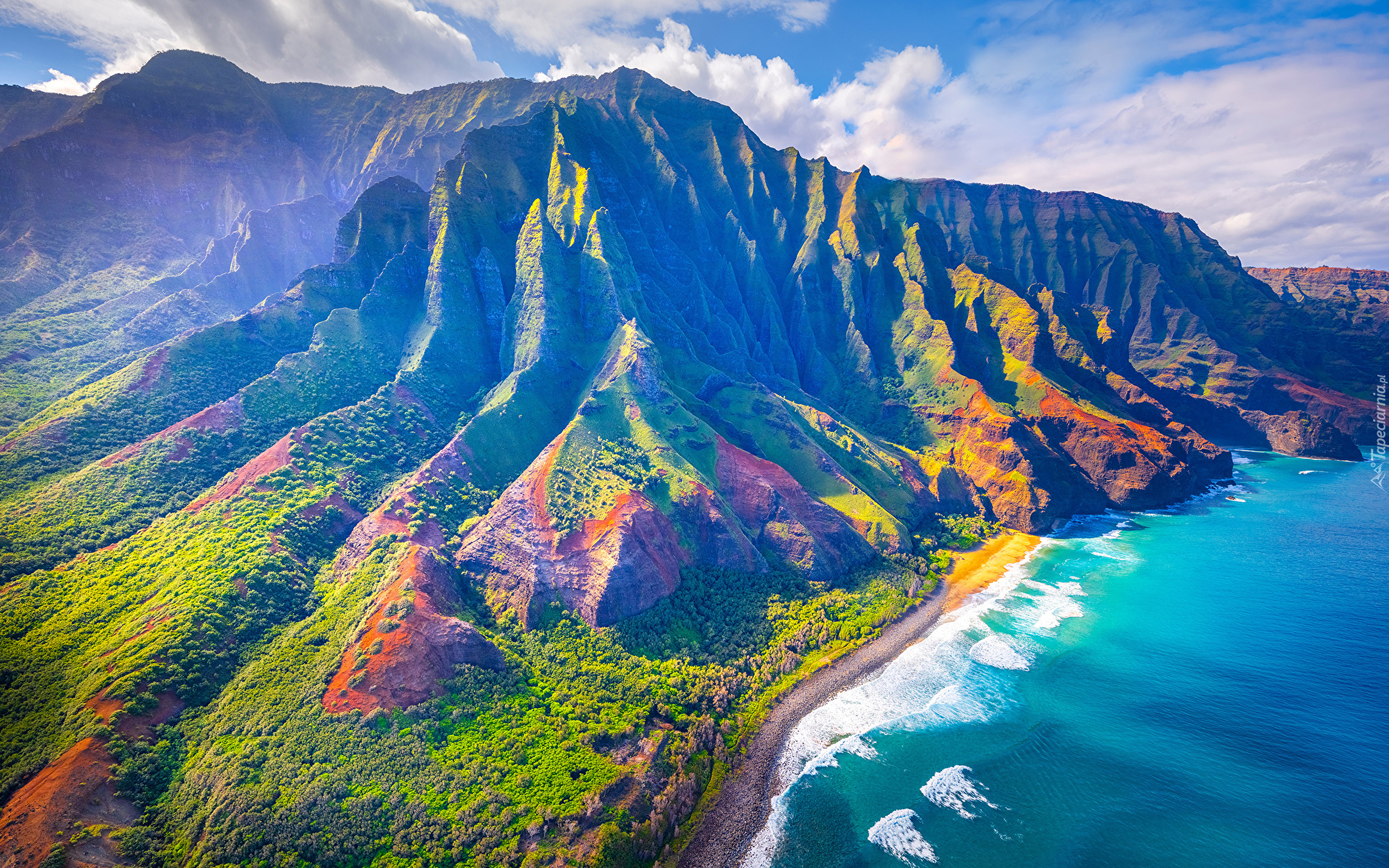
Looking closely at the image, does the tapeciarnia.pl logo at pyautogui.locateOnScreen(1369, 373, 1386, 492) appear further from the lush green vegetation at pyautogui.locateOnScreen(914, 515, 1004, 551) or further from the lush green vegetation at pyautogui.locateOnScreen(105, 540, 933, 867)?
the lush green vegetation at pyautogui.locateOnScreen(105, 540, 933, 867)

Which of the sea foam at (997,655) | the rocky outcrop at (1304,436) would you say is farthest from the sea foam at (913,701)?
the rocky outcrop at (1304,436)

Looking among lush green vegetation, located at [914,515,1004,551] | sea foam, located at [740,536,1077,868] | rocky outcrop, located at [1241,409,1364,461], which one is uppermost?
rocky outcrop, located at [1241,409,1364,461]

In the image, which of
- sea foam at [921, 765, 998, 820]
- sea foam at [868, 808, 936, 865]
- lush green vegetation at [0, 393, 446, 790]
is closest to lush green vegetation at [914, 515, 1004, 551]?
sea foam at [921, 765, 998, 820]

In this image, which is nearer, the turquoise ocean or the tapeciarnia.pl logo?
the turquoise ocean

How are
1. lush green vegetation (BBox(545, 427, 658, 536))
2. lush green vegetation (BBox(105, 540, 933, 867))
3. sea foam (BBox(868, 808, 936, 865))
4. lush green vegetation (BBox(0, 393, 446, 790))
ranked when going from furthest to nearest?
1. lush green vegetation (BBox(545, 427, 658, 536))
2. sea foam (BBox(868, 808, 936, 865))
3. lush green vegetation (BBox(0, 393, 446, 790))
4. lush green vegetation (BBox(105, 540, 933, 867))

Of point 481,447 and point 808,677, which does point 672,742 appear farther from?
point 481,447

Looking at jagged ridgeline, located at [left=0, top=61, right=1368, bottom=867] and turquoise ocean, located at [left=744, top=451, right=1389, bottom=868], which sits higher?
jagged ridgeline, located at [left=0, top=61, right=1368, bottom=867]

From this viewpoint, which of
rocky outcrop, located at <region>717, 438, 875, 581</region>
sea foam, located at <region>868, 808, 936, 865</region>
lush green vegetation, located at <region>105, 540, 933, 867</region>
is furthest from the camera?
rocky outcrop, located at <region>717, 438, 875, 581</region>
